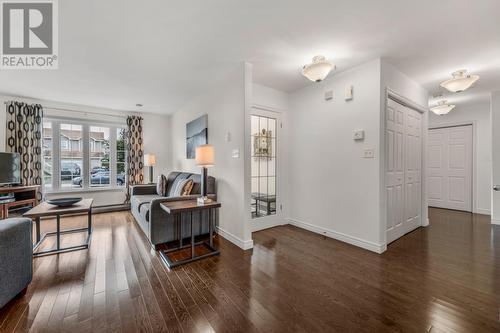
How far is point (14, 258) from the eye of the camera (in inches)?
66.1

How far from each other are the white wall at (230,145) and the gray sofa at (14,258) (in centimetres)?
208

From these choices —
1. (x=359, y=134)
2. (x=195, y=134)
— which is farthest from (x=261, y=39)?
(x=195, y=134)

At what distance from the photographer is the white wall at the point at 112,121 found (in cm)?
447

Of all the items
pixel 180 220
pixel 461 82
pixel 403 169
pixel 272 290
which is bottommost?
pixel 272 290

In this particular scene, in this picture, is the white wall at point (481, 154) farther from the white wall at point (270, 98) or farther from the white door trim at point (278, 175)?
the white door trim at point (278, 175)

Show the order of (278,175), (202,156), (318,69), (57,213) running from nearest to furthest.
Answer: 1. (318,69)
2. (57,213)
3. (202,156)
4. (278,175)

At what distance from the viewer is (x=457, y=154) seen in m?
4.97

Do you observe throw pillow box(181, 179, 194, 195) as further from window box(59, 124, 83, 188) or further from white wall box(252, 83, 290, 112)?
window box(59, 124, 83, 188)

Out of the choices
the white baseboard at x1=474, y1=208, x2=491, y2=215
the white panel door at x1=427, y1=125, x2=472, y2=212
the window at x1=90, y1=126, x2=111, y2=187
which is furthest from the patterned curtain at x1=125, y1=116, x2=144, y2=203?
the white baseboard at x1=474, y1=208, x2=491, y2=215

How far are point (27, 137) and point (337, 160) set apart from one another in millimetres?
5910

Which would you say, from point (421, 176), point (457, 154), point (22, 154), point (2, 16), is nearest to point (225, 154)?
point (2, 16)

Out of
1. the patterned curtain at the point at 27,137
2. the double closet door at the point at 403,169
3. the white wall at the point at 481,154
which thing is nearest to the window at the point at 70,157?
the patterned curtain at the point at 27,137

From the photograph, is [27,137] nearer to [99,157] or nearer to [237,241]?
[99,157]

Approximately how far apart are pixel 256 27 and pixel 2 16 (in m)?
2.33
